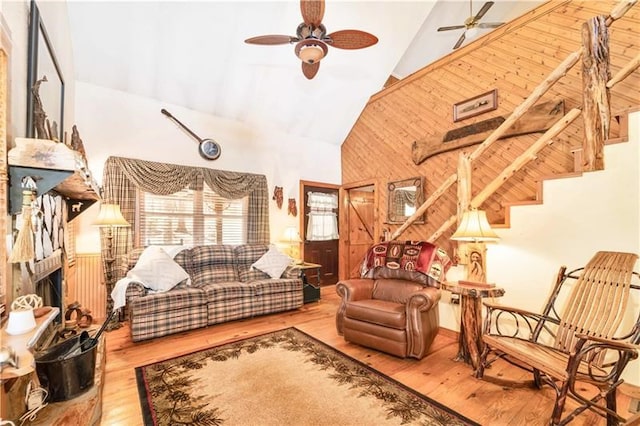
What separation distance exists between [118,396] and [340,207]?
4499 mm

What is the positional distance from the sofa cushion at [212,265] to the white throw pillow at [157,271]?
250 millimetres

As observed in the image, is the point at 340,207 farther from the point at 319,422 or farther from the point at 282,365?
the point at 319,422

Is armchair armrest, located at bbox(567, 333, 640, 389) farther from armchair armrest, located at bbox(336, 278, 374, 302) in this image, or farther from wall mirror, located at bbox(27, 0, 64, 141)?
wall mirror, located at bbox(27, 0, 64, 141)

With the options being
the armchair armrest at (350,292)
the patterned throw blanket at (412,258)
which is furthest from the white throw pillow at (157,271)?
the patterned throw blanket at (412,258)

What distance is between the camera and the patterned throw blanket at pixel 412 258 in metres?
2.96

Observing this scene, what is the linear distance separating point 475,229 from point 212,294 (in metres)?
2.97

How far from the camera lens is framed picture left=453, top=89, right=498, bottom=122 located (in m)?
3.56

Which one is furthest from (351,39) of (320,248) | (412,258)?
(320,248)

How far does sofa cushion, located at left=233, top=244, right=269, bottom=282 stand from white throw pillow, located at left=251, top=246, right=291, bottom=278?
0.07 meters

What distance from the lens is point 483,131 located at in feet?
11.8

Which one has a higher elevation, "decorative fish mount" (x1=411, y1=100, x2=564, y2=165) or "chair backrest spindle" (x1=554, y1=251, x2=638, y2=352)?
"decorative fish mount" (x1=411, y1=100, x2=564, y2=165)

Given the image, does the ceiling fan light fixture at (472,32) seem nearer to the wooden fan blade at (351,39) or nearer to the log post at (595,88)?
the log post at (595,88)

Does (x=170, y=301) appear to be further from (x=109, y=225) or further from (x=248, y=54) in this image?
(x=248, y=54)

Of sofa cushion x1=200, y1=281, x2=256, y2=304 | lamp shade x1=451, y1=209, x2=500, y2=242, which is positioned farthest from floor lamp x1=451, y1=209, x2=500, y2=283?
sofa cushion x1=200, y1=281, x2=256, y2=304
